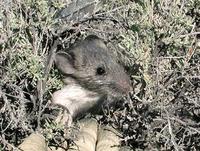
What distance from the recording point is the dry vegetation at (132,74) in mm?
4938

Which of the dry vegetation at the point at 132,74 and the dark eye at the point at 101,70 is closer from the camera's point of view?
the dry vegetation at the point at 132,74

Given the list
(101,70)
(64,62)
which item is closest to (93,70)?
(101,70)

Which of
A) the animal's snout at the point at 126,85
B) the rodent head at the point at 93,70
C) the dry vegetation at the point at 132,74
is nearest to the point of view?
the dry vegetation at the point at 132,74

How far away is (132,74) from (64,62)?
687 mm

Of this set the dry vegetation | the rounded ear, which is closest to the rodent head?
the rounded ear

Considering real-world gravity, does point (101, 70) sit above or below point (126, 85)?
above

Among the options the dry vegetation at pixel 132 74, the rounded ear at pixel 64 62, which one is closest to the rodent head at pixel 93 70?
the rounded ear at pixel 64 62

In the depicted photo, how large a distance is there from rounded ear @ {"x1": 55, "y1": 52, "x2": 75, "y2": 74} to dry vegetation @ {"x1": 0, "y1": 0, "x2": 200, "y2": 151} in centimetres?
9

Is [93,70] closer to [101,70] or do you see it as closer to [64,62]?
[101,70]

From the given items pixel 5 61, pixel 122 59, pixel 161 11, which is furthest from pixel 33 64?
pixel 161 11

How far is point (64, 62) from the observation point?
547cm

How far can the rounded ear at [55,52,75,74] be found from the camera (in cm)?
546

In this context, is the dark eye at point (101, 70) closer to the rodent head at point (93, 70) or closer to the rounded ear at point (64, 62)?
the rodent head at point (93, 70)

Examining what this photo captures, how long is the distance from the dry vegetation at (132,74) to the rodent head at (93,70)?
14 cm
